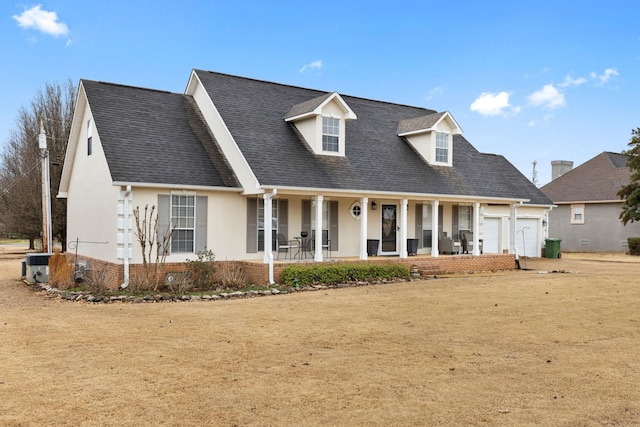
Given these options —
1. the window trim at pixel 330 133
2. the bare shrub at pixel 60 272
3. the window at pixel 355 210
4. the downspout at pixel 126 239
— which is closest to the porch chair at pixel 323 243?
the window at pixel 355 210

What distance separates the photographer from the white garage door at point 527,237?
2877cm

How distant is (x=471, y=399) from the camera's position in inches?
233

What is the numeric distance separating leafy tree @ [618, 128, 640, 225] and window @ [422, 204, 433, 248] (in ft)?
47.3

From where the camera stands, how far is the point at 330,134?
19625mm

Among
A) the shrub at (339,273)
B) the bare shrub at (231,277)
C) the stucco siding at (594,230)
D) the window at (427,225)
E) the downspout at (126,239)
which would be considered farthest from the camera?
the stucco siding at (594,230)

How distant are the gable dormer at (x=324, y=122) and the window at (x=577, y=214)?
2178 centimetres

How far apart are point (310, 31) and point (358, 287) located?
34.5 ft

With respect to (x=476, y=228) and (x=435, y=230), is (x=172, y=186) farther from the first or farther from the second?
(x=476, y=228)

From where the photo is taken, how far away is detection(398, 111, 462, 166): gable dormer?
22125 mm

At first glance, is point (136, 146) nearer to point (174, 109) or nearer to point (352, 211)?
point (174, 109)

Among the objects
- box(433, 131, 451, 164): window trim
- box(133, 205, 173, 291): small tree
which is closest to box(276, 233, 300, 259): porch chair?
box(133, 205, 173, 291): small tree

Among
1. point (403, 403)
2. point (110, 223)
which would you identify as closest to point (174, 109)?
point (110, 223)

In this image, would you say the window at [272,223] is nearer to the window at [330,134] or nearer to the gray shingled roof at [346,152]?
the gray shingled roof at [346,152]

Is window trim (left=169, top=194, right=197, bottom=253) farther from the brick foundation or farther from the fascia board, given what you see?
the brick foundation
